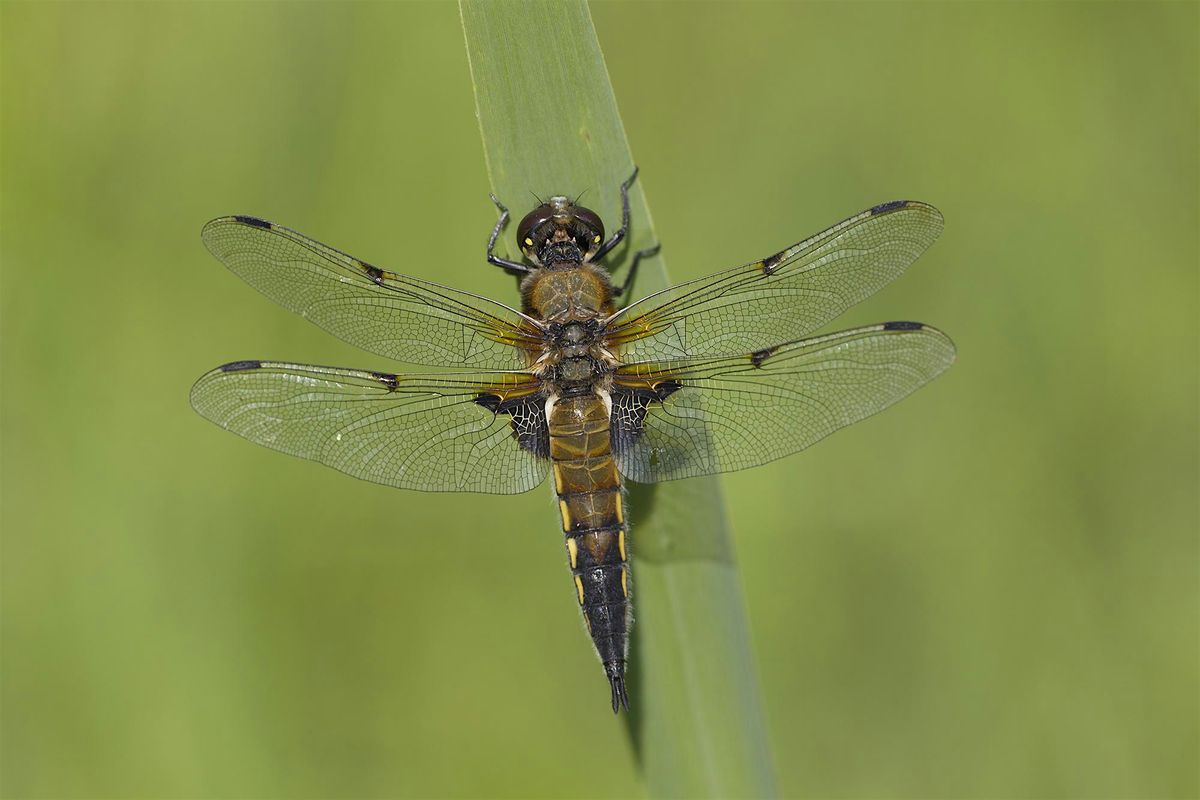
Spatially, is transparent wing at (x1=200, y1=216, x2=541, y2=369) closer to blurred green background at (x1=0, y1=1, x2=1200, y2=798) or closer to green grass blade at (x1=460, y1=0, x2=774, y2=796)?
green grass blade at (x1=460, y1=0, x2=774, y2=796)

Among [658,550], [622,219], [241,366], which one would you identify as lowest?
[658,550]

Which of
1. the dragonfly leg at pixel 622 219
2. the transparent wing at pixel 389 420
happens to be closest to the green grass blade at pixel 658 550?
the dragonfly leg at pixel 622 219

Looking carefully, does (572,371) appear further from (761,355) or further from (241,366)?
(241,366)

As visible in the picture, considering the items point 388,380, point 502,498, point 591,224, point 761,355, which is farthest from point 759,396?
point 502,498

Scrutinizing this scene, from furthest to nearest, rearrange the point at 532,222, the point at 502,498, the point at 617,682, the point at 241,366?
the point at 502,498, the point at 241,366, the point at 532,222, the point at 617,682

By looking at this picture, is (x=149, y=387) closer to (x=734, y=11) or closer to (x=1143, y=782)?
(x=734, y=11)

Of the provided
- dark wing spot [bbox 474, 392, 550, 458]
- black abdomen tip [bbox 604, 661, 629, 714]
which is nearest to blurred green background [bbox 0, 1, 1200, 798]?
dark wing spot [bbox 474, 392, 550, 458]

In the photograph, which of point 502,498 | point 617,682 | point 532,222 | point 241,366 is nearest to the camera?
point 617,682

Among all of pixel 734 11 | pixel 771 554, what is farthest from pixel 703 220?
pixel 771 554
